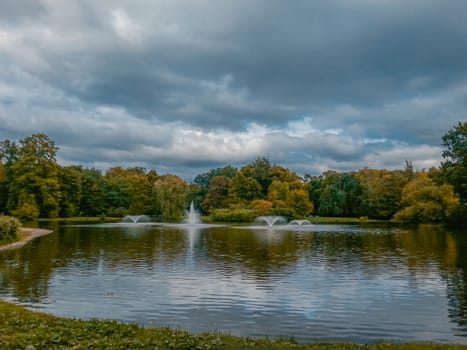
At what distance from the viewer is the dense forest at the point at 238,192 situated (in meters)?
51.3

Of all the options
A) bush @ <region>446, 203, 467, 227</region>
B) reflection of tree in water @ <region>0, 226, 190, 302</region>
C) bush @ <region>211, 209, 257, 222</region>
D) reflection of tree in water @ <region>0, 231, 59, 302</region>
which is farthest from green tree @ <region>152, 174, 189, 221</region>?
reflection of tree in water @ <region>0, 231, 59, 302</region>

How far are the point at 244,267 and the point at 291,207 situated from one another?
2050 inches

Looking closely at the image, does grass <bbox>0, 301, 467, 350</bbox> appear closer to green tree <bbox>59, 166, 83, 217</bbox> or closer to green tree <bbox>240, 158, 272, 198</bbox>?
green tree <bbox>59, 166, 83, 217</bbox>

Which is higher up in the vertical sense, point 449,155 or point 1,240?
point 449,155

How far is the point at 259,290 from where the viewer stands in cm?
1247

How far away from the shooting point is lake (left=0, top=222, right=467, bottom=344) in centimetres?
895

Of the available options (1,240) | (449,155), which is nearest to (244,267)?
(1,240)

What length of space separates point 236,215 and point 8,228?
40.8 meters

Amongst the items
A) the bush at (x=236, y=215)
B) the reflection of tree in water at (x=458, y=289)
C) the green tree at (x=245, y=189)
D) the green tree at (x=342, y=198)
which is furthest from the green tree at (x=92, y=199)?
the reflection of tree in water at (x=458, y=289)

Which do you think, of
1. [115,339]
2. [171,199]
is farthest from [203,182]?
[115,339]

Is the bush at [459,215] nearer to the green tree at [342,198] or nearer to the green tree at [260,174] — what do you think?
the green tree at [342,198]

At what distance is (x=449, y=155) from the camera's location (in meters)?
49.6

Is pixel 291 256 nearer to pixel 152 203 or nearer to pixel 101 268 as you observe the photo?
pixel 101 268

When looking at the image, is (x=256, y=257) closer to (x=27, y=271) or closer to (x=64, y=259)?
(x=64, y=259)
